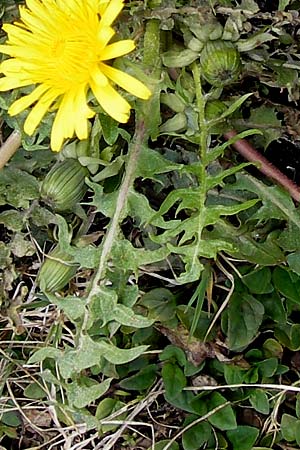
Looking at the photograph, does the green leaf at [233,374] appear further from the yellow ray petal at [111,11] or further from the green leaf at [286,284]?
the yellow ray petal at [111,11]

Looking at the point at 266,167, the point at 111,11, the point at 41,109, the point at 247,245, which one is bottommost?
the point at 247,245

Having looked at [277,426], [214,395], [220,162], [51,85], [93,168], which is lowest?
[277,426]

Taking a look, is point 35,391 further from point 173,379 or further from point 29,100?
point 29,100

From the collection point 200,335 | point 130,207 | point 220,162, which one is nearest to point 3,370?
point 200,335

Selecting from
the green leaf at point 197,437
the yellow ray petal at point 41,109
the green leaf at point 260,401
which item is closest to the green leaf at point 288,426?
the green leaf at point 260,401

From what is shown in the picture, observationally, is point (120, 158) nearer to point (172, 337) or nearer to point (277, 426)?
point (172, 337)

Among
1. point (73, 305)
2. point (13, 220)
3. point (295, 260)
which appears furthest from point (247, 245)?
point (13, 220)
